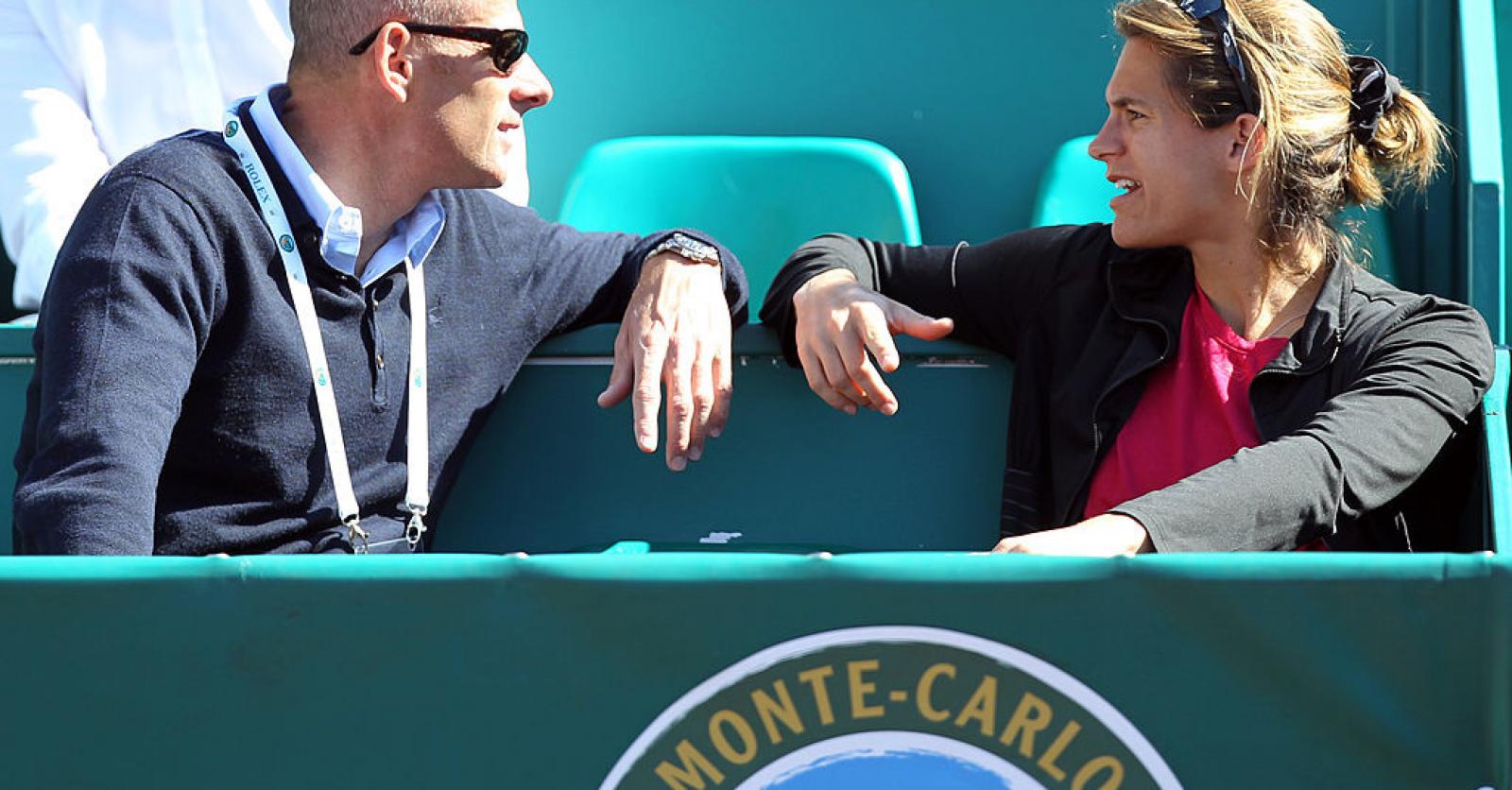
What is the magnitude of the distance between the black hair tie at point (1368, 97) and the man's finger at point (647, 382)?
85 cm

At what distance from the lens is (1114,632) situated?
1.23 meters

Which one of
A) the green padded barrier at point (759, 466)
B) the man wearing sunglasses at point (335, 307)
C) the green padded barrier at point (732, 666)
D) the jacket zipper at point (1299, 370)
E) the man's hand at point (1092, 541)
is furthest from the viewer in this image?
the green padded barrier at point (759, 466)

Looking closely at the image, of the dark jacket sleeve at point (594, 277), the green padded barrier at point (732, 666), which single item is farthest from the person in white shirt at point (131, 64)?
the green padded barrier at point (732, 666)

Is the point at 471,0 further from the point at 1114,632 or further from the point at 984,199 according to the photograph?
the point at 984,199

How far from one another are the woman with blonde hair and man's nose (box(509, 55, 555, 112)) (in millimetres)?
371

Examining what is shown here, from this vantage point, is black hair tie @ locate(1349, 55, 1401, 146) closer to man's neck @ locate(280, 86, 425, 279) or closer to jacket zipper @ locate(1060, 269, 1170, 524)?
jacket zipper @ locate(1060, 269, 1170, 524)

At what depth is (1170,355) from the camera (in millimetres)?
1994

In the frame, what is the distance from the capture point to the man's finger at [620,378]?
79.8 inches

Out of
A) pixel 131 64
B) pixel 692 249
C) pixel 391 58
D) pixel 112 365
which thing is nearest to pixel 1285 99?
pixel 692 249

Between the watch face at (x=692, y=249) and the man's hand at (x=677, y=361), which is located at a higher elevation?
the watch face at (x=692, y=249)

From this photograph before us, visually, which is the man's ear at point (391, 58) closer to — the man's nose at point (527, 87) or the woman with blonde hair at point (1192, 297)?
the man's nose at point (527, 87)

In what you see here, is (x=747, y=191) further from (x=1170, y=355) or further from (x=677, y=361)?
(x=1170, y=355)

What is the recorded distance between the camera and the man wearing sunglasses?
1.78 metres

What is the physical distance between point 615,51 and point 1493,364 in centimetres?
185
